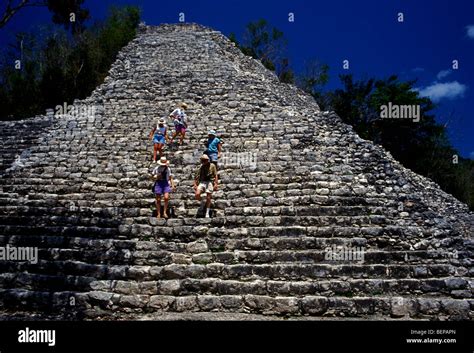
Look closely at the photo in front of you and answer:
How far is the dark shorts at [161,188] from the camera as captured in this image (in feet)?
17.9

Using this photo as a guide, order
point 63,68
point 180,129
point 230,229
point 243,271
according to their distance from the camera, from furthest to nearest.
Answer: point 63,68 → point 180,129 → point 230,229 → point 243,271

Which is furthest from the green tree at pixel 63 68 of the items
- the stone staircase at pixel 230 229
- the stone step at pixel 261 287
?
the stone step at pixel 261 287

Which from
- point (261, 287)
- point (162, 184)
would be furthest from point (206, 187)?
point (261, 287)

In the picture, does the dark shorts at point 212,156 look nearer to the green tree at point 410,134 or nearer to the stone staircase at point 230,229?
the stone staircase at point 230,229

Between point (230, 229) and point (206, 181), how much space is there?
103cm

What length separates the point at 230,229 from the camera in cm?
515

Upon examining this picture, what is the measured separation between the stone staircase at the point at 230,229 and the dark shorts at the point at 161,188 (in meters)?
0.50

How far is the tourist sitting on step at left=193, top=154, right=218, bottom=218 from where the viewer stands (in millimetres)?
5539

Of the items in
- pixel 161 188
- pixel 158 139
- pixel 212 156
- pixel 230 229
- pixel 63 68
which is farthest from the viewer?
pixel 63 68

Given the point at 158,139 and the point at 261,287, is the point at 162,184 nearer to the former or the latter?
the point at 158,139

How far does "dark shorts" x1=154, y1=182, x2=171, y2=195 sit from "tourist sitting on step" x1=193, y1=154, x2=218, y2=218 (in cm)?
49

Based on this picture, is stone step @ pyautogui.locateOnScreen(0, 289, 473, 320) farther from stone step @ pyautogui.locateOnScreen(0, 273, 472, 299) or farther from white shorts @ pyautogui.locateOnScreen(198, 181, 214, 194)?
white shorts @ pyautogui.locateOnScreen(198, 181, 214, 194)

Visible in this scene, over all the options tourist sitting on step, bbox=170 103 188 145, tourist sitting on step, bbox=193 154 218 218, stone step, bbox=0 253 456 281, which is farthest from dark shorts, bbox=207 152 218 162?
stone step, bbox=0 253 456 281
